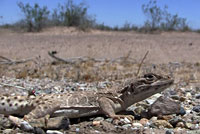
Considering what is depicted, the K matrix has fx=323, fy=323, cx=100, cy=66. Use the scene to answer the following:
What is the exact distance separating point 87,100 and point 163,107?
1.19 metres

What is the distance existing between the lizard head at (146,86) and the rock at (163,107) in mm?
245

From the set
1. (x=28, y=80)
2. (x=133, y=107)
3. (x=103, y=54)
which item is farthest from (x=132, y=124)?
(x=103, y=54)

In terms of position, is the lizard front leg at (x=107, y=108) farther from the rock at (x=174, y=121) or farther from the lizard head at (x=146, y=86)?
the rock at (x=174, y=121)

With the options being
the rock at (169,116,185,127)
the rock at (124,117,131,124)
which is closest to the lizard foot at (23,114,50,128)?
the rock at (124,117,131,124)

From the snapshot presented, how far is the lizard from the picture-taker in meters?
4.77

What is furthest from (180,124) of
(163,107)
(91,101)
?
(91,101)

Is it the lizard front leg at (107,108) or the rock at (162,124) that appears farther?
the lizard front leg at (107,108)

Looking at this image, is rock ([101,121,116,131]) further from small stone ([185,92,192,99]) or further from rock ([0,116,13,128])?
small stone ([185,92,192,99])

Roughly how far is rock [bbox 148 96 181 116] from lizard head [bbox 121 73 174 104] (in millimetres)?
245

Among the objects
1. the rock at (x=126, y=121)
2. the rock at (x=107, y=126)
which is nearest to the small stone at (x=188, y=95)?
the rock at (x=126, y=121)

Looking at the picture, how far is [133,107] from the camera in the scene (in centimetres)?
580

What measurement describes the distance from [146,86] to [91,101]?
0.87 m

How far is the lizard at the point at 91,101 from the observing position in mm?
4770

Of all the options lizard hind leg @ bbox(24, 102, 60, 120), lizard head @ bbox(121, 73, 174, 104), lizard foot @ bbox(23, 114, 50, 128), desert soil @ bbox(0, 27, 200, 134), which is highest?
lizard head @ bbox(121, 73, 174, 104)
